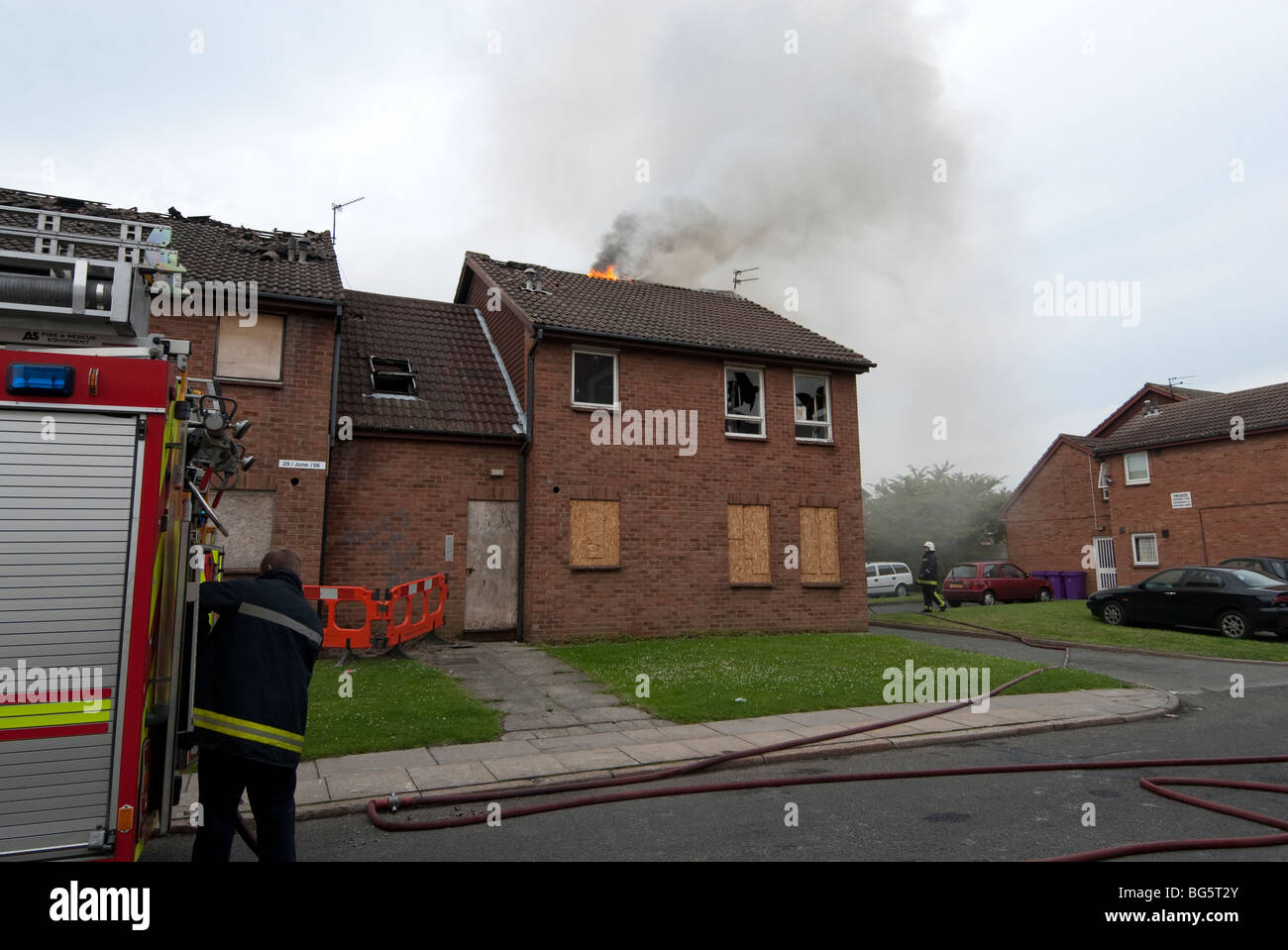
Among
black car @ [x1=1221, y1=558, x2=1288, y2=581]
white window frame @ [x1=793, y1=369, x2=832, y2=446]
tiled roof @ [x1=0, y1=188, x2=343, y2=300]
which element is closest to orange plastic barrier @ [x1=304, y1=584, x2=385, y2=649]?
tiled roof @ [x1=0, y1=188, x2=343, y2=300]

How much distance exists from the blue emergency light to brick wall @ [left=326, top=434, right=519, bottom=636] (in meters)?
9.62

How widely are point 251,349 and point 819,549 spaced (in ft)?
36.6

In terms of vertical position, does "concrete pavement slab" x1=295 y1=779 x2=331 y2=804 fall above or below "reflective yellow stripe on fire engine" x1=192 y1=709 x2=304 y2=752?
below

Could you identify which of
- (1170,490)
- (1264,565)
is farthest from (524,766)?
(1170,490)

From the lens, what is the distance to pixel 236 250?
14172 millimetres

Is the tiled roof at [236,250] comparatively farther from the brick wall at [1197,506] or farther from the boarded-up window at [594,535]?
the brick wall at [1197,506]

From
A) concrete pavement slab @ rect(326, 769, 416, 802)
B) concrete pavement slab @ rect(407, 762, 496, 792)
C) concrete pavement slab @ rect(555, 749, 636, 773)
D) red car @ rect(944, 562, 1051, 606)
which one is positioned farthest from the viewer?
red car @ rect(944, 562, 1051, 606)

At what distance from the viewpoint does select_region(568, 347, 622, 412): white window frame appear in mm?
14574

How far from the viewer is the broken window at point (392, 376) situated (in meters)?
14.5

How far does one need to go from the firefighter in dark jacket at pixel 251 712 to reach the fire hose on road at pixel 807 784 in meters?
1.48

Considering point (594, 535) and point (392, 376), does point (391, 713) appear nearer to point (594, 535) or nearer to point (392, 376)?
point (594, 535)

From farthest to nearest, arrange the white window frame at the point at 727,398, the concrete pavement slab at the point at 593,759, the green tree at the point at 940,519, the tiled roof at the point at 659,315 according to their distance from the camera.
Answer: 1. the green tree at the point at 940,519
2. the white window frame at the point at 727,398
3. the tiled roof at the point at 659,315
4. the concrete pavement slab at the point at 593,759

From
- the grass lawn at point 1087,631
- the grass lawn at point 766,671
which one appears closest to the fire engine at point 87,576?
A: the grass lawn at point 766,671

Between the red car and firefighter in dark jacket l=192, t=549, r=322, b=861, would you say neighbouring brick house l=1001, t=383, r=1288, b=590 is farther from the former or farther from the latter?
firefighter in dark jacket l=192, t=549, r=322, b=861
